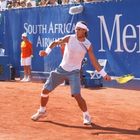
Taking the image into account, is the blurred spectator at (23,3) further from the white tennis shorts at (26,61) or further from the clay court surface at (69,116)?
the clay court surface at (69,116)

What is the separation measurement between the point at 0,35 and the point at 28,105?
9.94 metres

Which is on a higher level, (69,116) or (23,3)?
(23,3)

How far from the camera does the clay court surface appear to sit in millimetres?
8352

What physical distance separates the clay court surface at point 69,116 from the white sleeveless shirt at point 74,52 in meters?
1.07

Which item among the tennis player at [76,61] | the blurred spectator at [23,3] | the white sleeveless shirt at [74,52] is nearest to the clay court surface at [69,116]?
the tennis player at [76,61]

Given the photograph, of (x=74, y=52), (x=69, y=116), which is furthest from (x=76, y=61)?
(x=69, y=116)

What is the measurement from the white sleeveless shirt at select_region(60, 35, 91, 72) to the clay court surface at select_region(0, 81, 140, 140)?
3.52ft

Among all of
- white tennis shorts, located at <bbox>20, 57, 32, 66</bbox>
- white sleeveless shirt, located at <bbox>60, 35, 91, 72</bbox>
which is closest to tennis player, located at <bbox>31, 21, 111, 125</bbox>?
white sleeveless shirt, located at <bbox>60, 35, 91, 72</bbox>

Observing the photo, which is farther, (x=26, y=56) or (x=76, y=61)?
(x=26, y=56)

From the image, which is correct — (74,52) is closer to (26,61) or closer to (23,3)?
(26,61)

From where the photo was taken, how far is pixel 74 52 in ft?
29.9

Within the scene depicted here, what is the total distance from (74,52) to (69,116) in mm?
1593

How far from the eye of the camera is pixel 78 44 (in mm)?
9102

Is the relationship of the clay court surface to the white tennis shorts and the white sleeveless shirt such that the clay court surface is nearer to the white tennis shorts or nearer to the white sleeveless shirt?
the white sleeveless shirt
